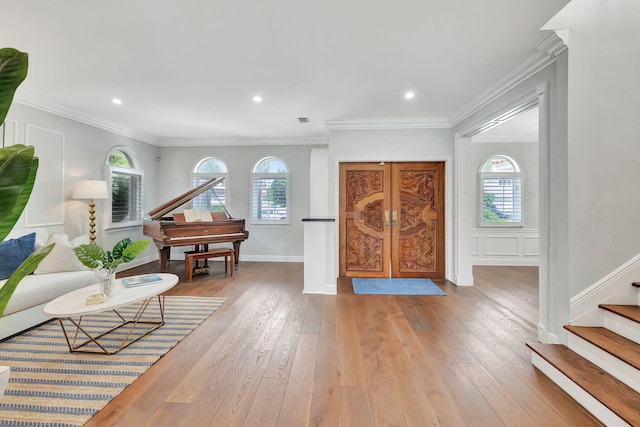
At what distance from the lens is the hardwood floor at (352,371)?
1.63 meters

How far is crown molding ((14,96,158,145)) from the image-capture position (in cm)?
365

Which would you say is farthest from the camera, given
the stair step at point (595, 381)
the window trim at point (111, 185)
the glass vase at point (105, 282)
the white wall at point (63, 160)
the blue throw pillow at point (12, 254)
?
the window trim at point (111, 185)

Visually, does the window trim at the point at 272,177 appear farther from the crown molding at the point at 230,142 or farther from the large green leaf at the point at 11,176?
the large green leaf at the point at 11,176

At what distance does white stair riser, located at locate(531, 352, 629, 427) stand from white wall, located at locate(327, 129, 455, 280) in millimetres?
2479

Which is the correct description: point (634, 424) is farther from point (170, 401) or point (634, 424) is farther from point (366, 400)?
point (170, 401)

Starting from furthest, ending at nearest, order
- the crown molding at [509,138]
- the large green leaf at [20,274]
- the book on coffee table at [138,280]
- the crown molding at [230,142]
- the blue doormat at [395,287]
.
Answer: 1. the crown molding at [230,142]
2. the crown molding at [509,138]
3. the blue doormat at [395,287]
4. the book on coffee table at [138,280]
5. the large green leaf at [20,274]

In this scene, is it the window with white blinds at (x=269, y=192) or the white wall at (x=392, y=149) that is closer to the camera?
the white wall at (x=392, y=149)

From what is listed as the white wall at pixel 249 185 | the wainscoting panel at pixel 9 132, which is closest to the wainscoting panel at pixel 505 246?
the white wall at pixel 249 185

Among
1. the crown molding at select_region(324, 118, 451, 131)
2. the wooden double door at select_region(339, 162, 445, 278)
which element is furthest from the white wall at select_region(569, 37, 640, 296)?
the wooden double door at select_region(339, 162, 445, 278)

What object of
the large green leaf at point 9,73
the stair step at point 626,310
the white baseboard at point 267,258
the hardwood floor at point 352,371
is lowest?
the hardwood floor at point 352,371

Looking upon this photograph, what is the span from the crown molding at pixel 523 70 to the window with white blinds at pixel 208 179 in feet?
15.6

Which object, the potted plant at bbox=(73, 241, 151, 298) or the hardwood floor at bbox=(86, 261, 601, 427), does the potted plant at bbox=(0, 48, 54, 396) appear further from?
the potted plant at bbox=(73, 241, 151, 298)

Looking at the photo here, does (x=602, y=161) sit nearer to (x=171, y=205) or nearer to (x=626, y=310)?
(x=626, y=310)

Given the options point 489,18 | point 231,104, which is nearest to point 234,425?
point 489,18
